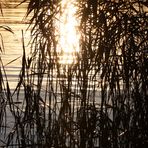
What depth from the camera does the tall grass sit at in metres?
2.97

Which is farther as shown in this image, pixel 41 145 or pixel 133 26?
pixel 41 145

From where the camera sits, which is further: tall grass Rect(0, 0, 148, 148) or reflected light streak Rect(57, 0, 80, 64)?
reflected light streak Rect(57, 0, 80, 64)

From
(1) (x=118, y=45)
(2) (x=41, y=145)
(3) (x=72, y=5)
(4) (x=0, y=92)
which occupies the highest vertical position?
(3) (x=72, y=5)

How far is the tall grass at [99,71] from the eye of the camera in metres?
2.97

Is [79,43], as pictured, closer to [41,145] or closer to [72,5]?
[72,5]

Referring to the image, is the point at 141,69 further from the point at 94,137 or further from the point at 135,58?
the point at 94,137

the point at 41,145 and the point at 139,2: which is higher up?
the point at 139,2

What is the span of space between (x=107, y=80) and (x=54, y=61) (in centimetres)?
31

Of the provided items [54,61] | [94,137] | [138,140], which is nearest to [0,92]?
[54,61]

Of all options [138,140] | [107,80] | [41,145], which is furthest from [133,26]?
[41,145]

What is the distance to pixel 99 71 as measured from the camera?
3.09 m

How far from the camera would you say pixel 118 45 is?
10.1 feet

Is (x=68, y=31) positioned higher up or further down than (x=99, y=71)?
higher up

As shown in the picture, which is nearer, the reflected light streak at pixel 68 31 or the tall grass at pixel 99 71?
the tall grass at pixel 99 71
